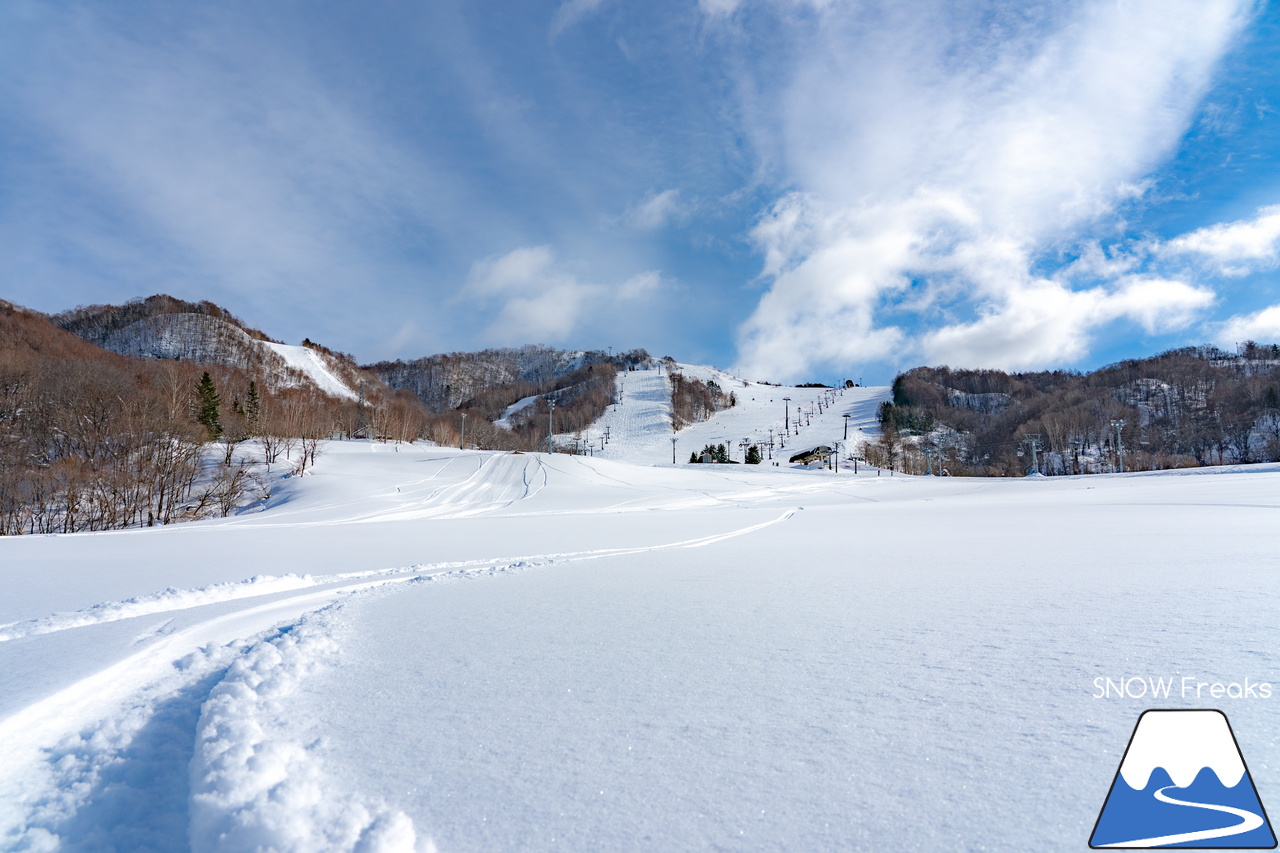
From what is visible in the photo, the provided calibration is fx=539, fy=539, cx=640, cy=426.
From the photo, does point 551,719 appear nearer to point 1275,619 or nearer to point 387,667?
point 387,667

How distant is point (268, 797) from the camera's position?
6.87 feet

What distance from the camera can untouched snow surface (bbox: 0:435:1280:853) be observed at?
6.22ft

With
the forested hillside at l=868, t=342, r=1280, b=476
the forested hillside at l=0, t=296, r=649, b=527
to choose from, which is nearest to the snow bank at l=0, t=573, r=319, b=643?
the forested hillside at l=0, t=296, r=649, b=527

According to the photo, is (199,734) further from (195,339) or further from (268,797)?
(195,339)

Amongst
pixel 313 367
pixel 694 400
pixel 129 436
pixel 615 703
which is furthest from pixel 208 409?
pixel 313 367

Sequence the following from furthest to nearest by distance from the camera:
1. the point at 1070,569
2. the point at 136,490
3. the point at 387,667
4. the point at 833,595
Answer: the point at 136,490, the point at 1070,569, the point at 833,595, the point at 387,667

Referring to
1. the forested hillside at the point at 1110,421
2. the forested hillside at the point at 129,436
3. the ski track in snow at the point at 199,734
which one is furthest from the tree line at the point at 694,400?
the ski track in snow at the point at 199,734

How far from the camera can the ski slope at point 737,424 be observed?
348 feet

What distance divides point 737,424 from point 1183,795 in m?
128

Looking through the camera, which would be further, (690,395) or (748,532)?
(690,395)

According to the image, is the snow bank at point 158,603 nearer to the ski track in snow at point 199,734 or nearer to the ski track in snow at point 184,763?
the ski track in snow at point 199,734

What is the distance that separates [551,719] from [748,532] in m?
→ 11.5

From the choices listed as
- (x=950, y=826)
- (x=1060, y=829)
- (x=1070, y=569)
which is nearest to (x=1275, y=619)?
(x=1070, y=569)

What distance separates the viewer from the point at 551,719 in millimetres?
2619
